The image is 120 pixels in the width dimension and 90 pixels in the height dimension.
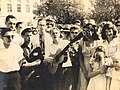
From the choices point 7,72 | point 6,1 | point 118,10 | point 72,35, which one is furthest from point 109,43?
point 118,10

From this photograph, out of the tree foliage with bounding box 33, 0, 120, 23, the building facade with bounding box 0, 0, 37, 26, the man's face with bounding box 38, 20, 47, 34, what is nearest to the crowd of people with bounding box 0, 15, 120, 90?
the man's face with bounding box 38, 20, 47, 34

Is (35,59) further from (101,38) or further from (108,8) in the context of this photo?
(108,8)

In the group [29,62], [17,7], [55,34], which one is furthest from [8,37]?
[17,7]

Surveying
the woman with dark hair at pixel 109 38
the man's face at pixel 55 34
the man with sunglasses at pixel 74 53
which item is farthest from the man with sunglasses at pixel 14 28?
the woman with dark hair at pixel 109 38

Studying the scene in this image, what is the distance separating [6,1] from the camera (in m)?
9.43

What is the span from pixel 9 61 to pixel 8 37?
0.26 meters

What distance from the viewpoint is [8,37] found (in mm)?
4113

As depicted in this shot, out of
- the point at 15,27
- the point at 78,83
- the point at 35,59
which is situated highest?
the point at 15,27

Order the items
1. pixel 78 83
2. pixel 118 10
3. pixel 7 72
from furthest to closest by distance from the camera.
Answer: pixel 118 10
pixel 78 83
pixel 7 72

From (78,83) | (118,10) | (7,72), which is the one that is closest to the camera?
(7,72)

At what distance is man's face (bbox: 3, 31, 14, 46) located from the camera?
4.10 meters

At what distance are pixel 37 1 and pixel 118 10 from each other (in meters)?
4.11

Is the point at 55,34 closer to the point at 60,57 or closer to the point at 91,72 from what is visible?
the point at 60,57

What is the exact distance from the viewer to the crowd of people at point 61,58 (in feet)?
13.6
